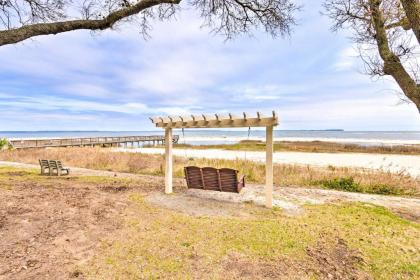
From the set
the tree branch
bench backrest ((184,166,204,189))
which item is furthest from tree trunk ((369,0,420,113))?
bench backrest ((184,166,204,189))

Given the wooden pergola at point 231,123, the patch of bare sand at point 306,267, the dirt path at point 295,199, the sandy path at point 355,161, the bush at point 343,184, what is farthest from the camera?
the sandy path at point 355,161

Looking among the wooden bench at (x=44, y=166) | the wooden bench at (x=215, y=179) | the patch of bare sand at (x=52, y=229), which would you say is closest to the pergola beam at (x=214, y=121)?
the wooden bench at (x=215, y=179)

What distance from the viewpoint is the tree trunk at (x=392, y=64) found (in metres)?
3.99

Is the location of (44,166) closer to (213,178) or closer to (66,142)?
(213,178)

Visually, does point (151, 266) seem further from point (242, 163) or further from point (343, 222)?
point (242, 163)

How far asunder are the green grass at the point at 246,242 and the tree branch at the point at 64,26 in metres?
4.04

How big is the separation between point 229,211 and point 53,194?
4325mm

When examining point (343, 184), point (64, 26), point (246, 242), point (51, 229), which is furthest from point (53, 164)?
point (343, 184)

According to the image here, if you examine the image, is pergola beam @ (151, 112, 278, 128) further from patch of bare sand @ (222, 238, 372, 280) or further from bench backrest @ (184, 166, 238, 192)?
patch of bare sand @ (222, 238, 372, 280)

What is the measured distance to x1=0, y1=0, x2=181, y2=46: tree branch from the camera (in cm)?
530

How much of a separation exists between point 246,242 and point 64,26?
214 inches

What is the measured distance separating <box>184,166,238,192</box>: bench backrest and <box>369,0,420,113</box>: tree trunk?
157 inches

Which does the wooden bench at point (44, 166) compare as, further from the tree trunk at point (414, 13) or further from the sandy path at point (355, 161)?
the tree trunk at point (414, 13)

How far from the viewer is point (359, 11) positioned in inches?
235
